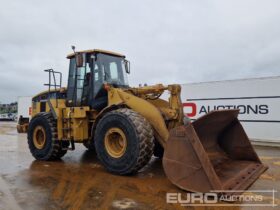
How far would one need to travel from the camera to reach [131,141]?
6035 mm

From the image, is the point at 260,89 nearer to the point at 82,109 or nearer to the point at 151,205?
the point at 82,109

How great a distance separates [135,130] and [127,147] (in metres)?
0.40

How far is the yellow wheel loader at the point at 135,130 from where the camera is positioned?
506 cm

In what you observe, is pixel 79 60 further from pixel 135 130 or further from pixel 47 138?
pixel 135 130

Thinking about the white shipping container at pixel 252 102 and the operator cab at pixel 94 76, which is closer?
the operator cab at pixel 94 76

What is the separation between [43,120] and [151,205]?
463cm

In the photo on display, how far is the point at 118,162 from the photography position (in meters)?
6.30

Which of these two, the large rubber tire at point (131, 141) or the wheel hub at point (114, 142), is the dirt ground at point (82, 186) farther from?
the wheel hub at point (114, 142)

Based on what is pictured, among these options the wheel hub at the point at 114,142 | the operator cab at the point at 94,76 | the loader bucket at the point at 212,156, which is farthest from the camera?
the operator cab at the point at 94,76

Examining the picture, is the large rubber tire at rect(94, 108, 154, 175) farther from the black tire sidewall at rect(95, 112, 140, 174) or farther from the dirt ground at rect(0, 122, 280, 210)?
the dirt ground at rect(0, 122, 280, 210)

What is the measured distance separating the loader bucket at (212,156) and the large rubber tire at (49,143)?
372cm

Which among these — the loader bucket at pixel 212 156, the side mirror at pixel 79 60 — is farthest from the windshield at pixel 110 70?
the loader bucket at pixel 212 156

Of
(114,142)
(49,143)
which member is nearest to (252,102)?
(114,142)

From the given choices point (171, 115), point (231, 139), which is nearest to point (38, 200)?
point (171, 115)
